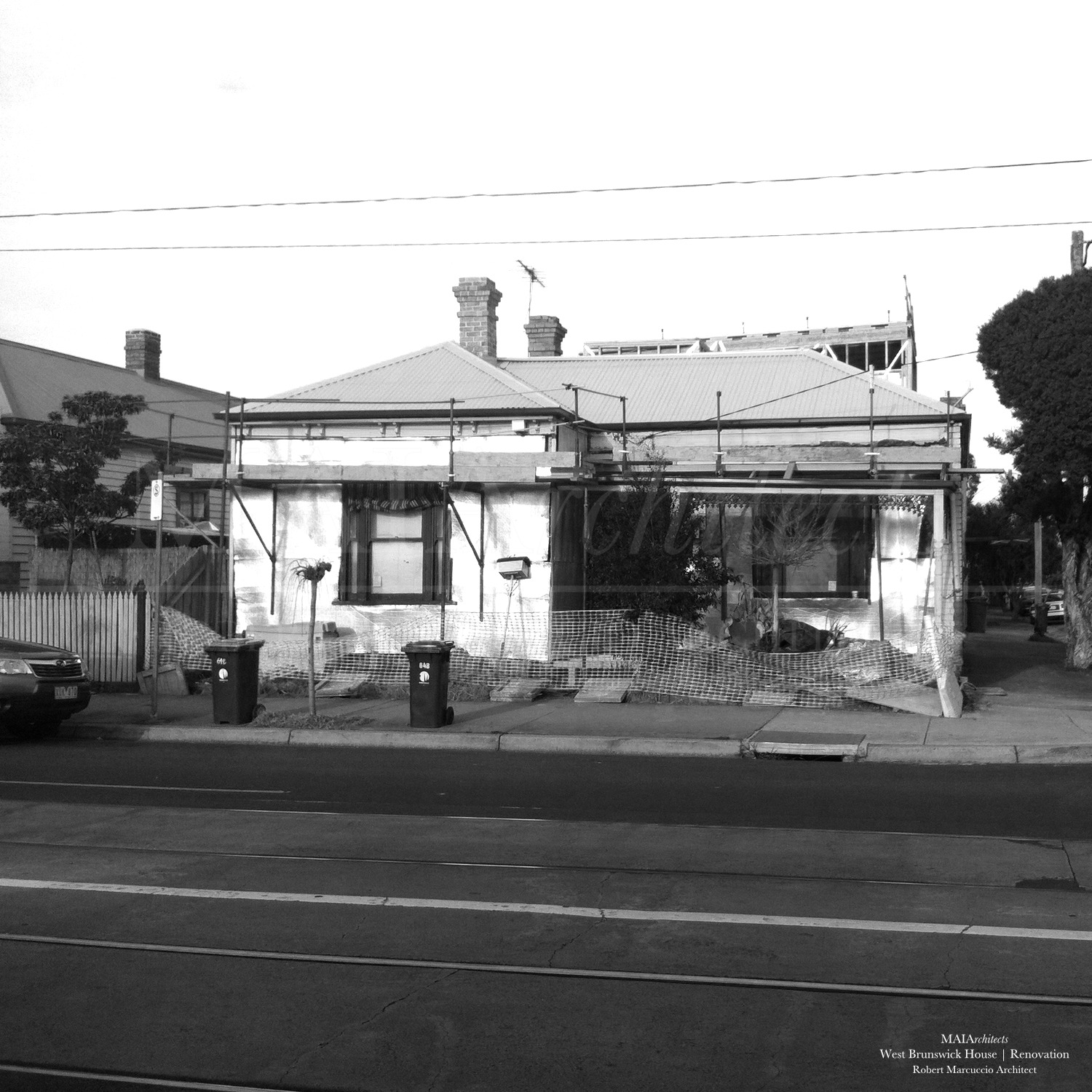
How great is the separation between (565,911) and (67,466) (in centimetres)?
2407

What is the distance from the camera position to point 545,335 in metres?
33.1

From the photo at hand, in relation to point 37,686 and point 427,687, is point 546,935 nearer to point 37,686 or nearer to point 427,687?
point 427,687

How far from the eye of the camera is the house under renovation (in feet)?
58.1

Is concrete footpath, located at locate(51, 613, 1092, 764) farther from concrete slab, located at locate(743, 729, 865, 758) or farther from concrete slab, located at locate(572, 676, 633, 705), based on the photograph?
concrete slab, located at locate(572, 676, 633, 705)

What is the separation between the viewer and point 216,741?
1504 cm

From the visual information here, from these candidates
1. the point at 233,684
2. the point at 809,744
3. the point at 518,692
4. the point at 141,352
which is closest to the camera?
the point at 809,744

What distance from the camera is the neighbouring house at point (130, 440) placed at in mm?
29000

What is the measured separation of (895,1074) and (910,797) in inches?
239

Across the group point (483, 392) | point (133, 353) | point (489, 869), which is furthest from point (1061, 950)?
point (133, 353)

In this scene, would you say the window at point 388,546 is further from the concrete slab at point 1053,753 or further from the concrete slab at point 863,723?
the concrete slab at point 1053,753

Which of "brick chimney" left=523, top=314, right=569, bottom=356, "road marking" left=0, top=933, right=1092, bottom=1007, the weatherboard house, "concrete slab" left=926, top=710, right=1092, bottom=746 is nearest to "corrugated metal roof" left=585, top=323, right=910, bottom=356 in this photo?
"brick chimney" left=523, top=314, right=569, bottom=356

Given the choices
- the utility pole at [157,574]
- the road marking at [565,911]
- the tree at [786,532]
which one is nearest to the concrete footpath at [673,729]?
the utility pole at [157,574]

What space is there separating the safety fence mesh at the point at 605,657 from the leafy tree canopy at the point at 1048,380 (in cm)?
334

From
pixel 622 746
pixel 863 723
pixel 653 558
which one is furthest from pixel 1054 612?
pixel 622 746
